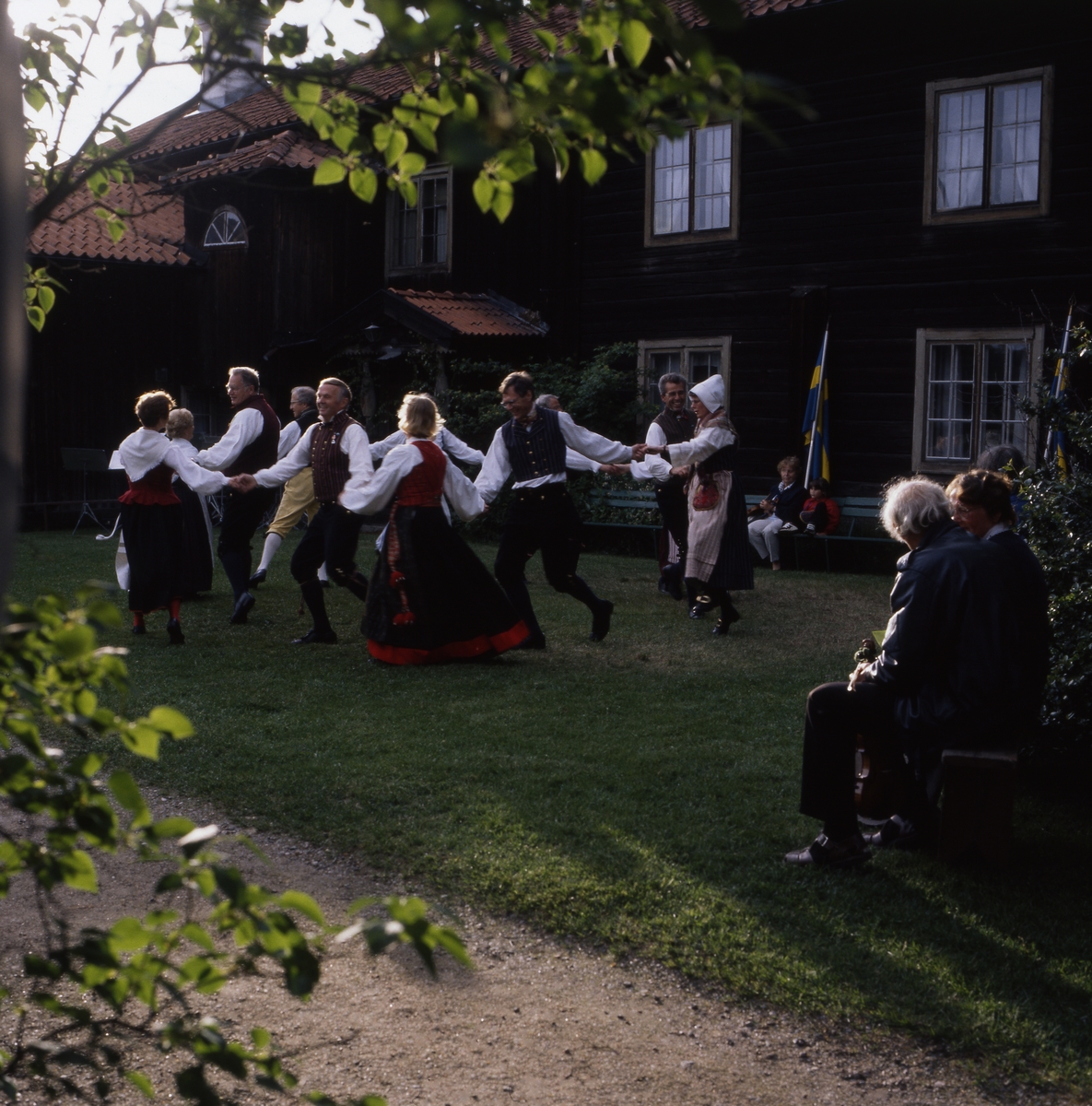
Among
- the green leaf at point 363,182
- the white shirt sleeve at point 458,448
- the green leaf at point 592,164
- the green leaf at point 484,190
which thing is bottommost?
the white shirt sleeve at point 458,448

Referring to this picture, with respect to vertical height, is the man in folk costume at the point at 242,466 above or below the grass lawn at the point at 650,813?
above

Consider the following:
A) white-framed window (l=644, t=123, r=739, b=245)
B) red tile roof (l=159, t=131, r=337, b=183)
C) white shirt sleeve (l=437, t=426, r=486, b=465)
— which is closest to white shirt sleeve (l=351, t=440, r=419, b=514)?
white shirt sleeve (l=437, t=426, r=486, b=465)

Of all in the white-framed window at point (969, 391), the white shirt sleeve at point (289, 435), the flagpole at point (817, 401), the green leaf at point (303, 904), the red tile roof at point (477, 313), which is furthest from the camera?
the red tile roof at point (477, 313)

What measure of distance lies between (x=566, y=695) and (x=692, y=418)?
15.0 feet

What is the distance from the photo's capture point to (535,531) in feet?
29.4

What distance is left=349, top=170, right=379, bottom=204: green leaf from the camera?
216cm

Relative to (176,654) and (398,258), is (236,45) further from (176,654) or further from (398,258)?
(398,258)

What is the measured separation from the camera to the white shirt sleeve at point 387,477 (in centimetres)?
828

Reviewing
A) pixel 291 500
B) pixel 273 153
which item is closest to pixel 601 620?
pixel 291 500

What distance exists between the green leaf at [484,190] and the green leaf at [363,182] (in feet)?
0.97

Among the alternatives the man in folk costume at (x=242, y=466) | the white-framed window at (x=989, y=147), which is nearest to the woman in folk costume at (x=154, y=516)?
the man in folk costume at (x=242, y=466)

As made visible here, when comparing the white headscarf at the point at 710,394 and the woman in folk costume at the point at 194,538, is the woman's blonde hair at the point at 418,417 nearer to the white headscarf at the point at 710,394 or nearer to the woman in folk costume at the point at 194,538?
the white headscarf at the point at 710,394

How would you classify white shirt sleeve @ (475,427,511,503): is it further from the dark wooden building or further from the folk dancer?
the dark wooden building

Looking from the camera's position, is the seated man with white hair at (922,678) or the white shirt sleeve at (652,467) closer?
the seated man with white hair at (922,678)
